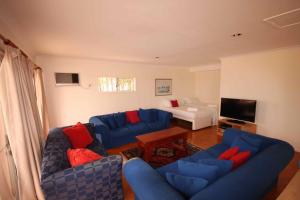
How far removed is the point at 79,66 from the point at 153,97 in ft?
9.25

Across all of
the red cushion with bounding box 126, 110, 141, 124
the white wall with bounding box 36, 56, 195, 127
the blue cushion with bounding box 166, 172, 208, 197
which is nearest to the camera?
the blue cushion with bounding box 166, 172, 208, 197

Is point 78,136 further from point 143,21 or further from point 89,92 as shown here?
point 143,21

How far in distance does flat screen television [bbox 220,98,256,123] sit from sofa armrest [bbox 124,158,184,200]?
3406 mm

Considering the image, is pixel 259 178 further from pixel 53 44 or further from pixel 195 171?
pixel 53 44

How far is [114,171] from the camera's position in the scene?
165cm

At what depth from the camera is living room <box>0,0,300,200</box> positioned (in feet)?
4.42

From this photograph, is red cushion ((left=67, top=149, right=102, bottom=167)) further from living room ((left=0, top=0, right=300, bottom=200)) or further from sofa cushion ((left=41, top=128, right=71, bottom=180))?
sofa cushion ((left=41, top=128, right=71, bottom=180))

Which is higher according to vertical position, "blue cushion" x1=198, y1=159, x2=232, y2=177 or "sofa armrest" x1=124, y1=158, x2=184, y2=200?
"blue cushion" x1=198, y1=159, x2=232, y2=177

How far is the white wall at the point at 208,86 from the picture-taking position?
575 cm

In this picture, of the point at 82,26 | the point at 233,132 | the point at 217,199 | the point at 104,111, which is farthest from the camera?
the point at 104,111

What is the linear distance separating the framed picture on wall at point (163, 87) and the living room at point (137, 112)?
4.91ft

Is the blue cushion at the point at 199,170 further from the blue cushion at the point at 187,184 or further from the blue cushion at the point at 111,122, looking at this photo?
the blue cushion at the point at 111,122

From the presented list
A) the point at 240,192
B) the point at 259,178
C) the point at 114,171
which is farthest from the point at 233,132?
the point at 114,171

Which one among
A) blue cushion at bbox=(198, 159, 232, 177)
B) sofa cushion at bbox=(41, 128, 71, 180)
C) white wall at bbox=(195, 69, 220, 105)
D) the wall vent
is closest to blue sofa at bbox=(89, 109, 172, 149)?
sofa cushion at bbox=(41, 128, 71, 180)
